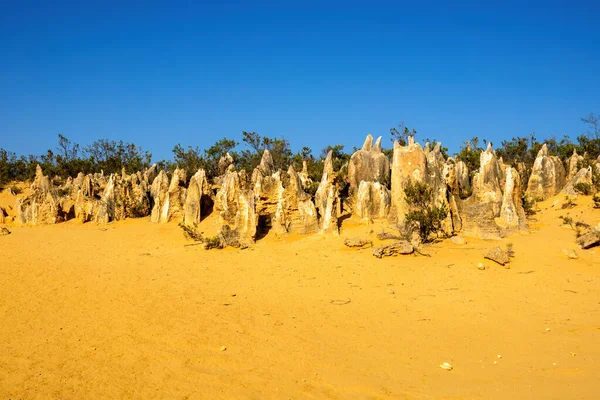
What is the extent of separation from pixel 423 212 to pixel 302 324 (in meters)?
6.58

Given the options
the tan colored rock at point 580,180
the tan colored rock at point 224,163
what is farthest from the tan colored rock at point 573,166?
the tan colored rock at point 224,163

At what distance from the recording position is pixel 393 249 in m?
11.3

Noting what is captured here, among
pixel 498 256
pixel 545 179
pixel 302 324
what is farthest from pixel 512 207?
pixel 302 324

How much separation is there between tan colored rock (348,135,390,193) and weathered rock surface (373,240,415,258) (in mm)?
7599

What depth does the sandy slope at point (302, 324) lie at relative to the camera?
5.11 m

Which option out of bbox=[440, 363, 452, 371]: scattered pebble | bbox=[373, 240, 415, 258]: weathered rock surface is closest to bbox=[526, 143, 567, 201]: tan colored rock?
bbox=[373, 240, 415, 258]: weathered rock surface

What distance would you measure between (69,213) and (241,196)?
10810 mm

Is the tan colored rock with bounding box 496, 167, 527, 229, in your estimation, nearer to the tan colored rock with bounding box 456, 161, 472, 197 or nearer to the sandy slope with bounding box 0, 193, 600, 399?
the sandy slope with bounding box 0, 193, 600, 399

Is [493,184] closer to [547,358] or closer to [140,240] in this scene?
[547,358]

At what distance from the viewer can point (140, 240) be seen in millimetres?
14992

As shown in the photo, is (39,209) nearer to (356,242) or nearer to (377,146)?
(356,242)

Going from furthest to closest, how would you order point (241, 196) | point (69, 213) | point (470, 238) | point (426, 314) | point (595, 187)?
point (69, 213), point (595, 187), point (241, 196), point (470, 238), point (426, 314)

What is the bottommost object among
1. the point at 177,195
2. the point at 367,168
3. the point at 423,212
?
the point at 423,212

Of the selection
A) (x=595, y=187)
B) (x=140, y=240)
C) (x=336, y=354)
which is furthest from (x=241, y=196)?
(x=595, y=187)
